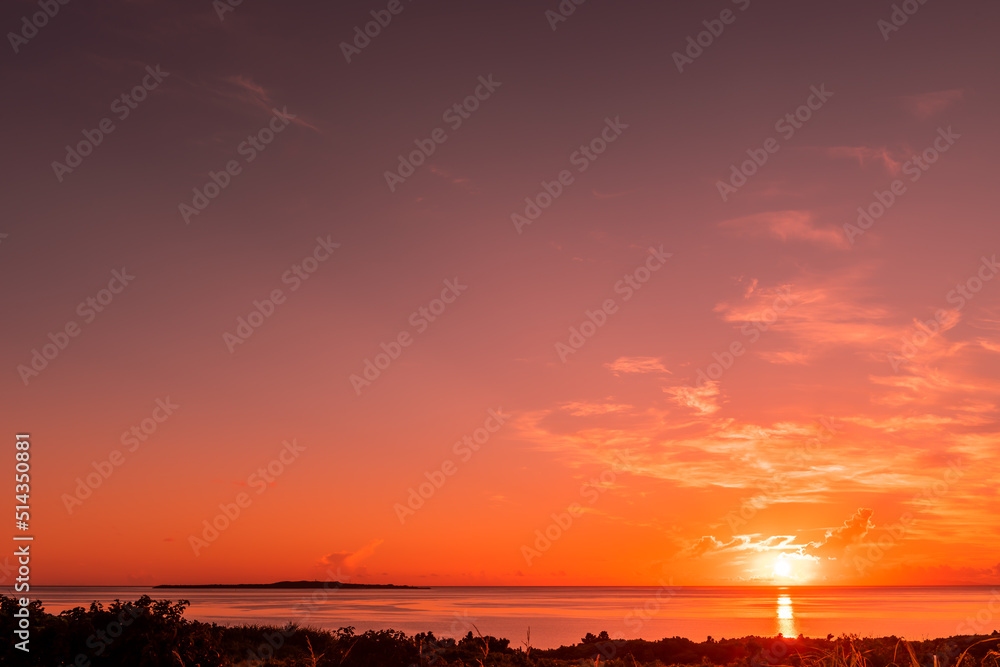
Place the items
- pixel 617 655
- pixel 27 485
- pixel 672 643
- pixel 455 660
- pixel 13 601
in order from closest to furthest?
pixel 27 485 → pixel 13 601 → pixel 455 660 → pixel 617 655 → pixel 672 643

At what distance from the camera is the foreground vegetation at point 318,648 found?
58.0 feet

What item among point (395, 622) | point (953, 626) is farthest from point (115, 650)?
point (953, 626)

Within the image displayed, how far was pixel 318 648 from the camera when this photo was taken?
111 feet

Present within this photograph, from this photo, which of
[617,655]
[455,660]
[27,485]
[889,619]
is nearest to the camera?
[27,485]

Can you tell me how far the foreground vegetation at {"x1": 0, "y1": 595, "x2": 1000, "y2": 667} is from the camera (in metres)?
17.7

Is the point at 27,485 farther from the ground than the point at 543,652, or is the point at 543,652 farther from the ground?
the point at 27,485

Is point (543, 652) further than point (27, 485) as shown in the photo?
Yes

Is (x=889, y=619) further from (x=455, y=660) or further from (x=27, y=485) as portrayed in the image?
(x=27, y=485)

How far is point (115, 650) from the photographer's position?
18000 millimetres

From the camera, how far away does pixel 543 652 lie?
35875mm

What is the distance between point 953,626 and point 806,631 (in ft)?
54.5

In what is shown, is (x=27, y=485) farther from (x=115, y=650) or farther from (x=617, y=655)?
(x=617, y=655)

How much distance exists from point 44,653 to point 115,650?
175cm

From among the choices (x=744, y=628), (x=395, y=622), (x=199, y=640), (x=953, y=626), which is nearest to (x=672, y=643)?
(x=199, y=640)
